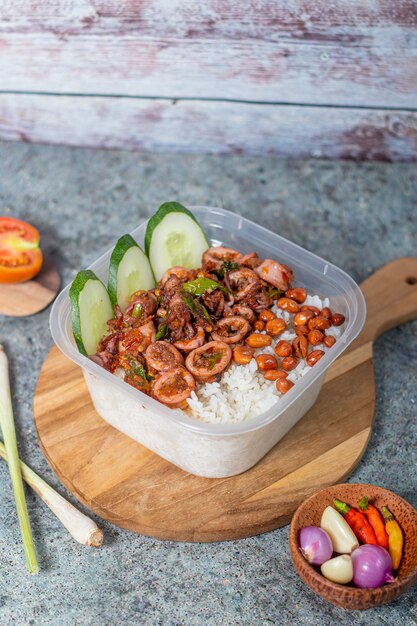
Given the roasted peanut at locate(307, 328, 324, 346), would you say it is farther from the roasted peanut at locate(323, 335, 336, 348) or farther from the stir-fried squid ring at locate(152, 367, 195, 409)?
the stir-fried squid ring at locate(152, 367, 195, 409)

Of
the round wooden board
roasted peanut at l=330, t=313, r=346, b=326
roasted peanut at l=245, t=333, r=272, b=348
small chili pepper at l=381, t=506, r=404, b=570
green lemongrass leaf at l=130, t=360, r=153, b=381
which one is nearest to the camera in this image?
small chili pepper at l=381, t=506, r=404, b=570

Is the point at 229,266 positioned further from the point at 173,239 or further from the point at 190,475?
the point at 190,475

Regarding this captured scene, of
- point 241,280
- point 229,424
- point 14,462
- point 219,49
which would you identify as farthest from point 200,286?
point 219,49

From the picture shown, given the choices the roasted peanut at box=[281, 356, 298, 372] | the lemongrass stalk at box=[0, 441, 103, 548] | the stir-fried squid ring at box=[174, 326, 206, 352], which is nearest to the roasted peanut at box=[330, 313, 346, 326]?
the roasted peanut at box=[281, 356, 298, 372]

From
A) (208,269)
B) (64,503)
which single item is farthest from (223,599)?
(208,269)

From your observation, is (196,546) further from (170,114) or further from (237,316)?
(170,114)

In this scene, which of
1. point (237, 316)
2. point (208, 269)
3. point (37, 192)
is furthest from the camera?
point (37, 192)
